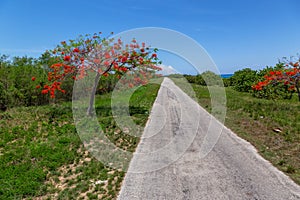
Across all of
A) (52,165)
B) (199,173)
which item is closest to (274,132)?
(199,173)

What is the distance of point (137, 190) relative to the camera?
14.8 feet

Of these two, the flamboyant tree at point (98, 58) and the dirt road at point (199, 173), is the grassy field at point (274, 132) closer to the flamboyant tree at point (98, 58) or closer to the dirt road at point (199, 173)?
the dirt road at point (199, 173)

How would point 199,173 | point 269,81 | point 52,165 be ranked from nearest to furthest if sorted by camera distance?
point 199,173
point 52,165
point 269,81

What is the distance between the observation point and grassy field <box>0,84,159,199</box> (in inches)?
184

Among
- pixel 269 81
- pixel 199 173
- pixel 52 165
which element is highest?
pixel 269 81

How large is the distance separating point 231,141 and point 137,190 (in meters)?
4.35

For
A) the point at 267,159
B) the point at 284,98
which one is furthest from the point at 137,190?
the point at 284,98

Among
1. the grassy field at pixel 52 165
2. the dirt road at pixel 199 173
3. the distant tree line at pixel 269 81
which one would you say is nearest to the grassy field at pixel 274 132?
the dirt road at pixel 199 173

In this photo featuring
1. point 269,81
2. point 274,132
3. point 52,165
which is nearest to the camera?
point 52,165

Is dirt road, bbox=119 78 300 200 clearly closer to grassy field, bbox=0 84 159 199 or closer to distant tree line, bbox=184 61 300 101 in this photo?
grassy field, bbox=0 84 159 199

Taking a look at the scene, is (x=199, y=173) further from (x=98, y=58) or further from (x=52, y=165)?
(x=98, y=58)

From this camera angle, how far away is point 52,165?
19.2 feet

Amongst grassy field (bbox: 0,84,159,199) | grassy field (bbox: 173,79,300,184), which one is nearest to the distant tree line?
grassy field (bbox: 173,79,300,184)

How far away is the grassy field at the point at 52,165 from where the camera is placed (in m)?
4.67
